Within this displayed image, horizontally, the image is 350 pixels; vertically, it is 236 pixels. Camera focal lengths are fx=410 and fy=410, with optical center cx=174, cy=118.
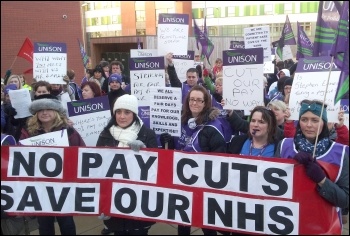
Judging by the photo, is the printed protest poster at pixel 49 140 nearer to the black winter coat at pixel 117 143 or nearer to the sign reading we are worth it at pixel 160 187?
the sign reading we are worth it at pixel 160 187

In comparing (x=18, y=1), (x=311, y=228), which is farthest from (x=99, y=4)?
(x=311, y=228)

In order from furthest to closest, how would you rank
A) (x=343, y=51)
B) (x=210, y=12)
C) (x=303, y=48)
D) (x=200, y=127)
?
(x=210, y=12), (x=303, y=48), (x=200, y=127), (x=343, y=51)

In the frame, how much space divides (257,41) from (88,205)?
19.7 ft

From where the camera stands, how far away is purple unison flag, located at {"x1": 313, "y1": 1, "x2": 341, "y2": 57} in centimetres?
334

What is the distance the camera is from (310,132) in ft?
9.83

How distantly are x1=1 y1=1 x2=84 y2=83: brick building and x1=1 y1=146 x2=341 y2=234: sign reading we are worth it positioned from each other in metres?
13.0

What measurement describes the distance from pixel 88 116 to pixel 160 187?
1598 mm

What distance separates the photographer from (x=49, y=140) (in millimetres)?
3688

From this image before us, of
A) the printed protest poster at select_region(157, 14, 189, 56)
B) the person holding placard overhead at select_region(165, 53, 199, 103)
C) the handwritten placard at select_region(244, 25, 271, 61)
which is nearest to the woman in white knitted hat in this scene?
the person holding placard overhead at select_region(165, 53, 199, 103)

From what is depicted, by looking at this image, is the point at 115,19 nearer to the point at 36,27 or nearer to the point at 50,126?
the point at 36,27

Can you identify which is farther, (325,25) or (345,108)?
(345,108)

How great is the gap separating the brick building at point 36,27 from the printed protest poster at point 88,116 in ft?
39.1

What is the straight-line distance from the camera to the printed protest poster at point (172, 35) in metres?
6.97

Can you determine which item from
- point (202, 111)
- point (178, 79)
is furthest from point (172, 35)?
point (202, 111)
